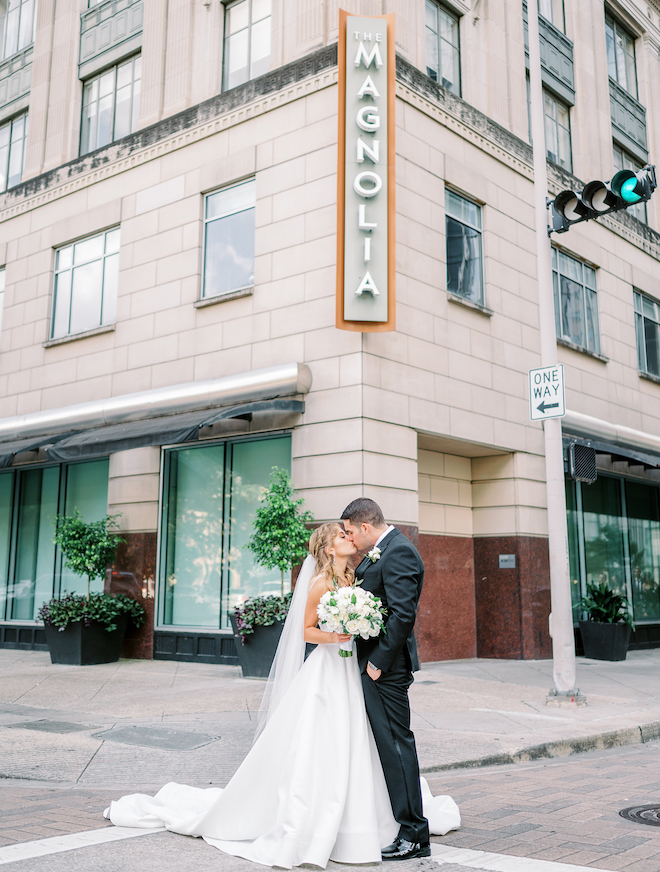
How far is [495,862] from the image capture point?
438cm

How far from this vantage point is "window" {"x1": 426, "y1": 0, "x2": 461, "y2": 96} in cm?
1495

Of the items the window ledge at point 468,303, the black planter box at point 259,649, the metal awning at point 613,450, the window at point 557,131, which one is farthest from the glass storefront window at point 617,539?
the black planter box at point 259,649

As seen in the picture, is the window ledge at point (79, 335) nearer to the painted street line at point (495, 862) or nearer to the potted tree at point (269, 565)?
the potted tree at point (269, 565)

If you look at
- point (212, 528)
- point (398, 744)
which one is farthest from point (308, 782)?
point (212, 528)

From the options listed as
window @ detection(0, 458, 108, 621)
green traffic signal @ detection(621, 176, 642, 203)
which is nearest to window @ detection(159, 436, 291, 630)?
window @ detection(0, 458, 108, 621)

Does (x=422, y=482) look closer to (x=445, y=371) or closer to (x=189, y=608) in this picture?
(x=445, y=371)

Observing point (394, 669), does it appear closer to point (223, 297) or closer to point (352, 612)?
point (352, 612)

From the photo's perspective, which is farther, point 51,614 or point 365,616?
point 51,614

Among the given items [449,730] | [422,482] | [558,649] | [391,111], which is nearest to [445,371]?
[422,482]

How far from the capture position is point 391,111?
12.8 m

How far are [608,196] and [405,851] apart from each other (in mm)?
7764

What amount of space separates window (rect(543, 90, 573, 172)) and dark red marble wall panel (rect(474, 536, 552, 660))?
8405 millimetres

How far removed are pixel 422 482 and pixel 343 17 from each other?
7.32m

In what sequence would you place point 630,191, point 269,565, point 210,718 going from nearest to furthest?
point 210,718, point 630,191, point 269,565
